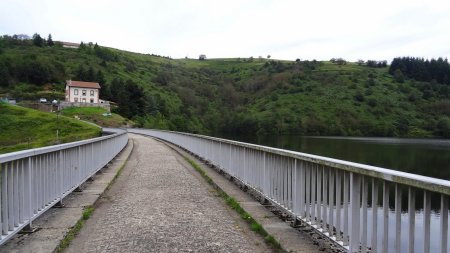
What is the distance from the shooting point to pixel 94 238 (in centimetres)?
565

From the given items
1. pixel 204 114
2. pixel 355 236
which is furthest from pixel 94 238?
pixel 204 114

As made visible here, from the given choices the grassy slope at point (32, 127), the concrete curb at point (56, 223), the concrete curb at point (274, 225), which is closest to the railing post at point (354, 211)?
the concrete curb at point (274, 225)

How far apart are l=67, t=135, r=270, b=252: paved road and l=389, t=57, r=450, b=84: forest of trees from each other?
147 m

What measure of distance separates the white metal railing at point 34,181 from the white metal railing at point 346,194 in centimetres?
376

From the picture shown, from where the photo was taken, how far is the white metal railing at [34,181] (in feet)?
16.9

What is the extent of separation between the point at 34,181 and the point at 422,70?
160 m

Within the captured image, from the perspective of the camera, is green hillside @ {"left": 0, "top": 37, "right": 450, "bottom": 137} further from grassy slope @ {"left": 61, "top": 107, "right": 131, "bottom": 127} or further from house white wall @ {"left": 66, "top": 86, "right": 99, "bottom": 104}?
grassy slope @ {"left": 61, "top": 107, "right": 131, "bottom": 127}

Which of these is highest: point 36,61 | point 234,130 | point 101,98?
point 36,61

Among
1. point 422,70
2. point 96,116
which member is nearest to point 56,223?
point 96,116

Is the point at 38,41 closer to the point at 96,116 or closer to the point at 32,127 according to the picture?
the point at 96,116

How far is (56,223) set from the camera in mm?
6418

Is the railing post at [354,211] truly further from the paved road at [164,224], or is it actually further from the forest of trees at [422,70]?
the forest of trees at [422,70]

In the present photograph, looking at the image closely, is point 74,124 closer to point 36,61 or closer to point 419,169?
point 419,169

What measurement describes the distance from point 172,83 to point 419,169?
385ft
